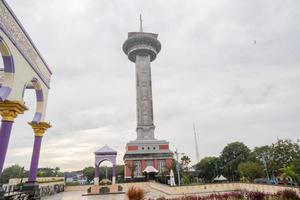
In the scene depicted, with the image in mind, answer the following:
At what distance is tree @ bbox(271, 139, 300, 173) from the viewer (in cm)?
2886

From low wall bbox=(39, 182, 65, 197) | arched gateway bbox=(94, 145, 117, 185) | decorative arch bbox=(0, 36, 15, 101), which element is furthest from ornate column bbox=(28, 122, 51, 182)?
arched gateway bbox=(94, 145, 117, 185)

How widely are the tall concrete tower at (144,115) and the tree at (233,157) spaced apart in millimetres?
15553

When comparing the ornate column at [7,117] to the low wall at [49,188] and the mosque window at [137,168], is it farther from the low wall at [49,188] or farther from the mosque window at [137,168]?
the mosque window at [137,168]

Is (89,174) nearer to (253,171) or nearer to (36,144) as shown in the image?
(253,171)

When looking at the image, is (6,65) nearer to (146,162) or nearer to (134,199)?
(134,199)

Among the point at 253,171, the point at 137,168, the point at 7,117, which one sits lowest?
the point at 253,171

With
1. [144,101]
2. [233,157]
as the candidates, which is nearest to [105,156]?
[144,101]

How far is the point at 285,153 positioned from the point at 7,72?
109ft

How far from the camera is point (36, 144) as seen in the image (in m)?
11.6

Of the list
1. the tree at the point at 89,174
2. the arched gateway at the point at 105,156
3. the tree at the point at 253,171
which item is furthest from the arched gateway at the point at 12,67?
the tree at the point at 89,174

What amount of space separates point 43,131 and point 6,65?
482 cm

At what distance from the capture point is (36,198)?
10727mm

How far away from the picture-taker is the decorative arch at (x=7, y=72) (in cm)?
786

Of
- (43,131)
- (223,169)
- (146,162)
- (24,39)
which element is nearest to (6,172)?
(146,162)
